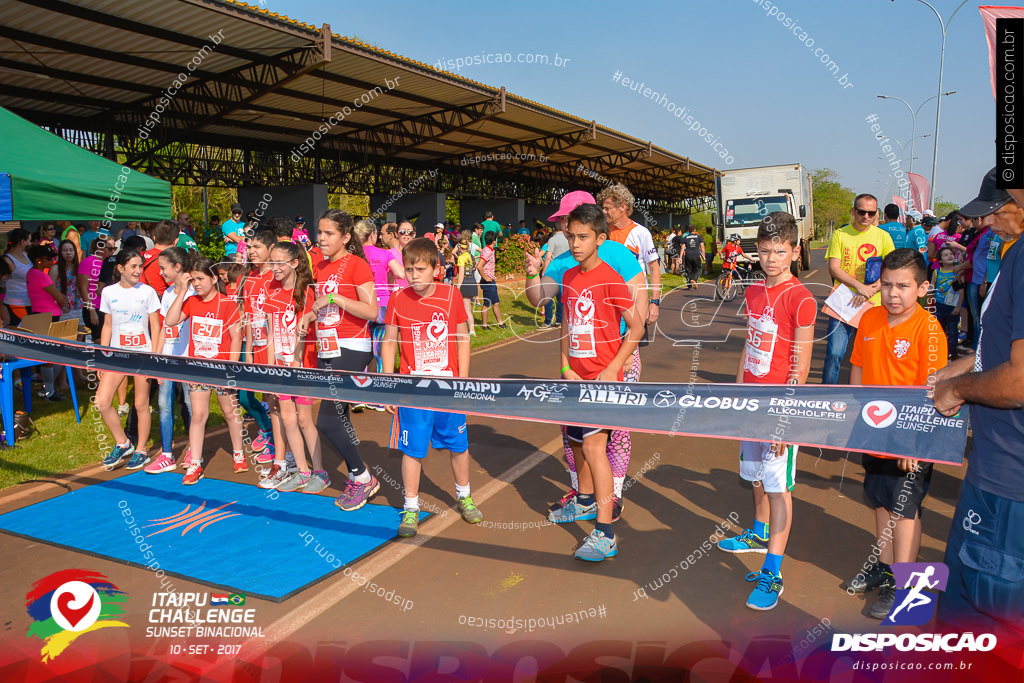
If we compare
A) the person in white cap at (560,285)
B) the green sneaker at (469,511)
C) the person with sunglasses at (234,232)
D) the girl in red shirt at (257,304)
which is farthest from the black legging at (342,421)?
the person with sunglasses at (234,232)

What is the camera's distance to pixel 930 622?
9.96 feet

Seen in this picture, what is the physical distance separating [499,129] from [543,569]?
22.2 metres

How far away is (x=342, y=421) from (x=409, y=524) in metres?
1.01

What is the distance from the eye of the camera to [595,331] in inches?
163

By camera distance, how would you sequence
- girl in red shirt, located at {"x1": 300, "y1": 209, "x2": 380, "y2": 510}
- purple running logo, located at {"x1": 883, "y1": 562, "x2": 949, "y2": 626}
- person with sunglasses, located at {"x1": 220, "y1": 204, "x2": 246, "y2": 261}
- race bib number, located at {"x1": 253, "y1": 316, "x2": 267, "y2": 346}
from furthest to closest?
person with sunglasses, located at {"x1": 220, "y1": 204, "x2": 246, "y2": 261}, race bib number, located at {"x1": 253, "y1": 316, "x2": 267, "y2": 346}, girl in red shirt, located at {"x1": 300, "y1": 209, "x2": 380, "y2": 510}, purple running logo, located at {"x1": 883, "y1": 562, "x2": 949, "y2": 626}

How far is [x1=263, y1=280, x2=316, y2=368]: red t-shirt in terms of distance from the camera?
5.36m

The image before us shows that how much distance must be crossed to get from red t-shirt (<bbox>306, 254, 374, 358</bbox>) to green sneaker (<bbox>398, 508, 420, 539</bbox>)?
1.41 m

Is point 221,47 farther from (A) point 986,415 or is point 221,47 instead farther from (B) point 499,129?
(A) point 986,415

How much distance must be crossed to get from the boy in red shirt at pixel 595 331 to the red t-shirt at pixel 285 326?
2340mm

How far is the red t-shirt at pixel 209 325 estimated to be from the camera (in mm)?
5594

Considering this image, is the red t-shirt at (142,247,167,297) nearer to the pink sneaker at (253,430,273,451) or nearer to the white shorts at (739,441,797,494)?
the pink sneaker at (253,430,273,451)

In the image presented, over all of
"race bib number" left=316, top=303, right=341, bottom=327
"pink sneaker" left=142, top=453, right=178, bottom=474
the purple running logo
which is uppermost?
"race bib number" left=316, top=303, right=341, bottom=327

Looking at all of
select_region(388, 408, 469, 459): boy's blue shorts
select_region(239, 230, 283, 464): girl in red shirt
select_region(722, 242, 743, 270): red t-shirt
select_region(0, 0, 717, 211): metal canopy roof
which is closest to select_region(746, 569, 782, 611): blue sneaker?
select_region(388, 408, 469, 459): boy's blue shorts

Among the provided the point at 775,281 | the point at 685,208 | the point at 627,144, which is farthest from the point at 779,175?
the point at 685,208
